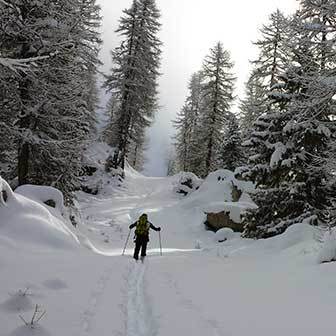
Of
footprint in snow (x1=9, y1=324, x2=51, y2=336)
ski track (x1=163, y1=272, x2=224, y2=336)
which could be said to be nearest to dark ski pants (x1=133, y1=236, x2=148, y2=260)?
ski track (x1=163, y1=272, x2=224, y2=336)

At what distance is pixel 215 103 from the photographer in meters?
41.2

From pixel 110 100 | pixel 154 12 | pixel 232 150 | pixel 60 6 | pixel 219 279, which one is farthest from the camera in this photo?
pixel 110 100

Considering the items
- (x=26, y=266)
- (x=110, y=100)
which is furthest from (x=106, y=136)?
(x=110, y=100)

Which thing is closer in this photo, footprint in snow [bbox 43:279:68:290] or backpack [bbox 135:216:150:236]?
footprint in snow [bbox 43:279:68:290]

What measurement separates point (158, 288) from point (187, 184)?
1124 inches

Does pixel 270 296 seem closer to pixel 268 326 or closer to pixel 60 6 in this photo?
pixel 268 326

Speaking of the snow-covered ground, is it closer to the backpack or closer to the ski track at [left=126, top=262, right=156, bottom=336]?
the ski track at [left=126, top=262, right=156, bottom=336]

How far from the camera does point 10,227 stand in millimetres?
10391

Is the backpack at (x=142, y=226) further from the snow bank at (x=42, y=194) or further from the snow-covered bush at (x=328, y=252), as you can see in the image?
the snow-covered bush at (x=328, y=252)

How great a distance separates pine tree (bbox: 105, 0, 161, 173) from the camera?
35250 millimetres

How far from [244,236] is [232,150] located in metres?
18.2

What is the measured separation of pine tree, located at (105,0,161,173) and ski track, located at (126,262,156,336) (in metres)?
27.0

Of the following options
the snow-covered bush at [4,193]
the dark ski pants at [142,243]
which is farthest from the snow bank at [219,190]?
the snow-covered bush at [4,193]

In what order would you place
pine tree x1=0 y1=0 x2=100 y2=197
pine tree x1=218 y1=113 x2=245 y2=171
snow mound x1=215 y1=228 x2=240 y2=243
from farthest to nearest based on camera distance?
pine tree x1=218 y1=113 x2=245 y2=171, snow mound x1=215 y1=228 x2=240 y2=243, pine tree x1=0 y1=0 x2=100 y2=197
